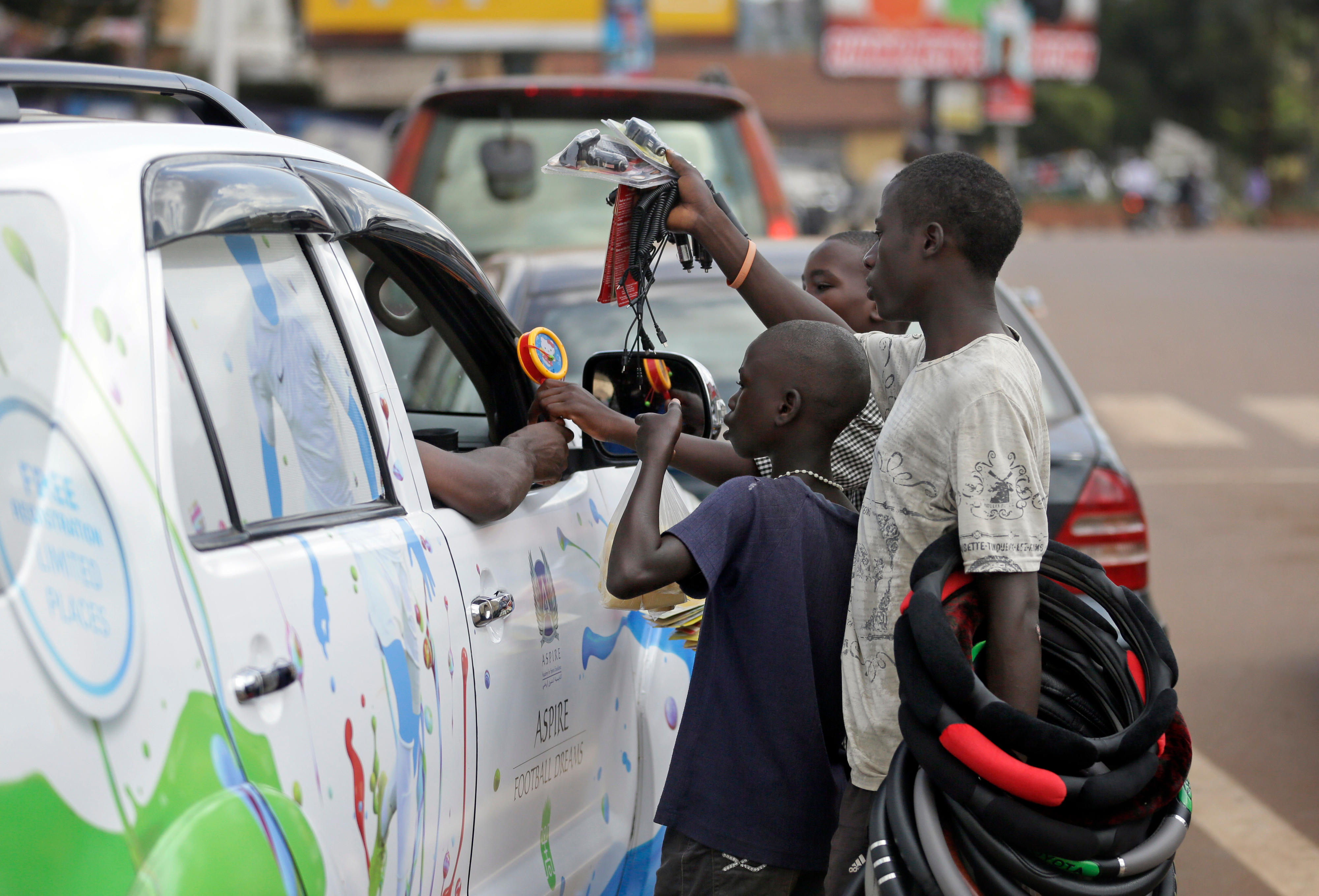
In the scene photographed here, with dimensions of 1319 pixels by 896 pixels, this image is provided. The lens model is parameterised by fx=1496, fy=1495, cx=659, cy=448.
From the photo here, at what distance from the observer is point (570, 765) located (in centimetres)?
287

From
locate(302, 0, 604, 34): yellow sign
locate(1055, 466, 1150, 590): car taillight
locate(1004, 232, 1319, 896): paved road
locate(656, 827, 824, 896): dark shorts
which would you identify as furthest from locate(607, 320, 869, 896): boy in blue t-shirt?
locate(302, 0, 604, 34): yellow sign

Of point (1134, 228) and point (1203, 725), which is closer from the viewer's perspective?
point (1203, 725)

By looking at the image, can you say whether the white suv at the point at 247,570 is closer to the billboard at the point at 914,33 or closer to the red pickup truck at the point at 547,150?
the red pickup truck at the point at 547,150

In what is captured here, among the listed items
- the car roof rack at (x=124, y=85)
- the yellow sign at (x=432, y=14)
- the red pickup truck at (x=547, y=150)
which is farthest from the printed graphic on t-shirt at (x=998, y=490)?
the yellow sign at (x=432, y=14)

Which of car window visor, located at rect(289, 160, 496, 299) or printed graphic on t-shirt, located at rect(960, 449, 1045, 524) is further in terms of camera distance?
car window visor, located at rect(289, 160, 496, 299)

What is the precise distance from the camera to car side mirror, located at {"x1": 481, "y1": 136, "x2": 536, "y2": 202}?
20.9 feet

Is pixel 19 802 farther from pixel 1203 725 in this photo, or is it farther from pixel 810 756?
pixel 1203 725

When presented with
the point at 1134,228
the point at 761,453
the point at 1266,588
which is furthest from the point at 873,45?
the point at 761,453

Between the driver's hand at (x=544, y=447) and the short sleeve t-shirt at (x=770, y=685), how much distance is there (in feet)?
1.61

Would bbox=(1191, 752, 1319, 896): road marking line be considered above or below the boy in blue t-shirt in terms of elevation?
below

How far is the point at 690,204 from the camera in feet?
9.45

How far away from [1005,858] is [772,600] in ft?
1.93

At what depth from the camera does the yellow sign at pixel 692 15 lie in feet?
138

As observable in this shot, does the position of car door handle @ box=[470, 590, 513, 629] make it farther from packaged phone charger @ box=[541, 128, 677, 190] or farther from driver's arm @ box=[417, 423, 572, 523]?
packaged phone charger @ box=[541, 128, 677, 190]
